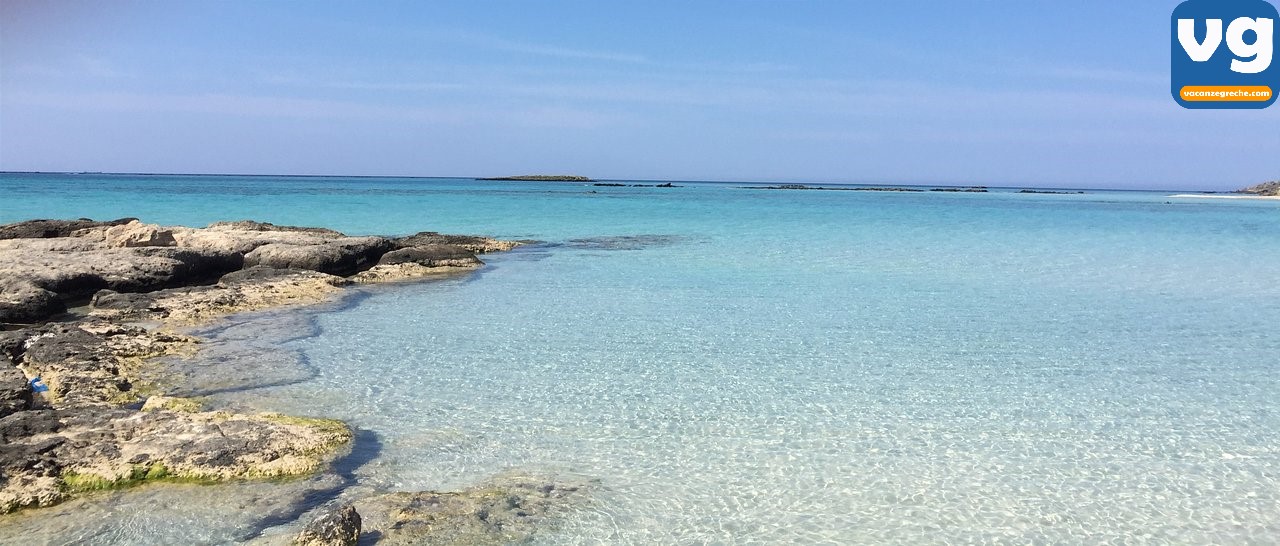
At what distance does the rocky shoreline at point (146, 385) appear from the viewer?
4.48 metres

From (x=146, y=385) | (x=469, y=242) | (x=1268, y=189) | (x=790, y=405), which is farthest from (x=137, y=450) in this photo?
(x=1268, y=189)

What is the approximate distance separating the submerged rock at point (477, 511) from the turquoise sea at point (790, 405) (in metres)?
0.17

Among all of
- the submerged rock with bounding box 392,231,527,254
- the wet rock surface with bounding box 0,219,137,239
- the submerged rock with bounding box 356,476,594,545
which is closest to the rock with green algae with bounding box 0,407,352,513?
the submerged rock with bounding box 356,476,594,545

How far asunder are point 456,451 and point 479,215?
30232mm

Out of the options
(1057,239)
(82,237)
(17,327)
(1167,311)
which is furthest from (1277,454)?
(1057,239)

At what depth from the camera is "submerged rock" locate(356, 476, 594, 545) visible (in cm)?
412

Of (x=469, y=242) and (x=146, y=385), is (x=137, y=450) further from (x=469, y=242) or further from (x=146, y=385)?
(x=469, y=242)

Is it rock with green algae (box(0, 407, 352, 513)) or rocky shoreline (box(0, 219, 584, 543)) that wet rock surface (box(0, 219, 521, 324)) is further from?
rock with green algae (box(0, 407, 352, 513))

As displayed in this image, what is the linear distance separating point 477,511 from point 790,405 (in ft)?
9.36

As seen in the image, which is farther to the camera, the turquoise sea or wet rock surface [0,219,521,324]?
wet rock surface [0,219,521,324]

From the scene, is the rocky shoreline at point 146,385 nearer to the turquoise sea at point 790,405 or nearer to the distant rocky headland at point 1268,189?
the turquoise sea at point 790,405

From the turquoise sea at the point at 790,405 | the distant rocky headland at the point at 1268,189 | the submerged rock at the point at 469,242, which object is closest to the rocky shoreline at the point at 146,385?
the turquoise sea at the point at 790,405

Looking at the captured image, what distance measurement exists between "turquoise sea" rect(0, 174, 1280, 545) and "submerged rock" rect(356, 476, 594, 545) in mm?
174

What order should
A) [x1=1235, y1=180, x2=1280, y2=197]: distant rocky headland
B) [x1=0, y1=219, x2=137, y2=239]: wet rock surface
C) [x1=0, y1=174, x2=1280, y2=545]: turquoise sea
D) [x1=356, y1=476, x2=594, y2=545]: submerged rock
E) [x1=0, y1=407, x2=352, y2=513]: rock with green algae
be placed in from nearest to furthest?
[x1=356, y1=476, x2=594, y2=545]: submerged rock, [x1=0, y1=174, x2=1280, y2=545]: turquoise sea, [x1=0, y1=407, x2=352, y2=513]: rock with green algae, [x1=0, y1=219, x2=137, y2=239]: wet rock surface, [x1=1235, y1=180, x2=1280, y2=197]: distant rocky headland
